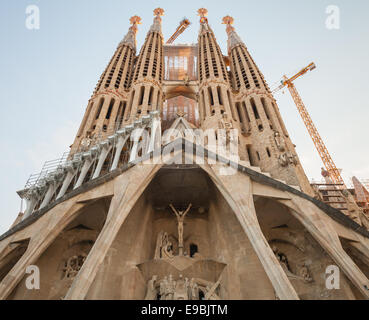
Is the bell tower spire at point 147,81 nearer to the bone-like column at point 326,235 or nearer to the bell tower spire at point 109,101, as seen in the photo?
the bell tower spire at point 109,101

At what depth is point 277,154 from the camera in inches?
599

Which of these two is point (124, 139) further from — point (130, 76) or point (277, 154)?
point (130, 76)

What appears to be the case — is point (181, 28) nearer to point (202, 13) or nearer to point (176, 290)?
point (202, 13)

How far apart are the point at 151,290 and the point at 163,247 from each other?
1.93 m

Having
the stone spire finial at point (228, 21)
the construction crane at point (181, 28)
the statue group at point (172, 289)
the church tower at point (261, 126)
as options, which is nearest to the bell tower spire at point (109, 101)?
the church tower at point (261, 126)

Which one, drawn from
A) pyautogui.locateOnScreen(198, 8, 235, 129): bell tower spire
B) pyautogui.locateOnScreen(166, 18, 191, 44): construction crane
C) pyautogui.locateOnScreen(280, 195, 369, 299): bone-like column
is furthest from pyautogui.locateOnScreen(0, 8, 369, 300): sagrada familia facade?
pyautogui.locateOnScreen(166, 18, 191, 44): construction crane

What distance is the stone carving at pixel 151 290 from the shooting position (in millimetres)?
10414

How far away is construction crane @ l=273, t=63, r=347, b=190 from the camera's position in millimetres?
36375

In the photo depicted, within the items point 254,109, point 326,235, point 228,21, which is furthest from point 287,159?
point 228,21

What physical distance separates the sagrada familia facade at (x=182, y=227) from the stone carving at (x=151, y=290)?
1.7 inches

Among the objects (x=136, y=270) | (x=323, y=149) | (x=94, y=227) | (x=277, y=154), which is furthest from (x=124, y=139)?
(x=323, y=149)

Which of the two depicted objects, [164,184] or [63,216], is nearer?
[63,216]
